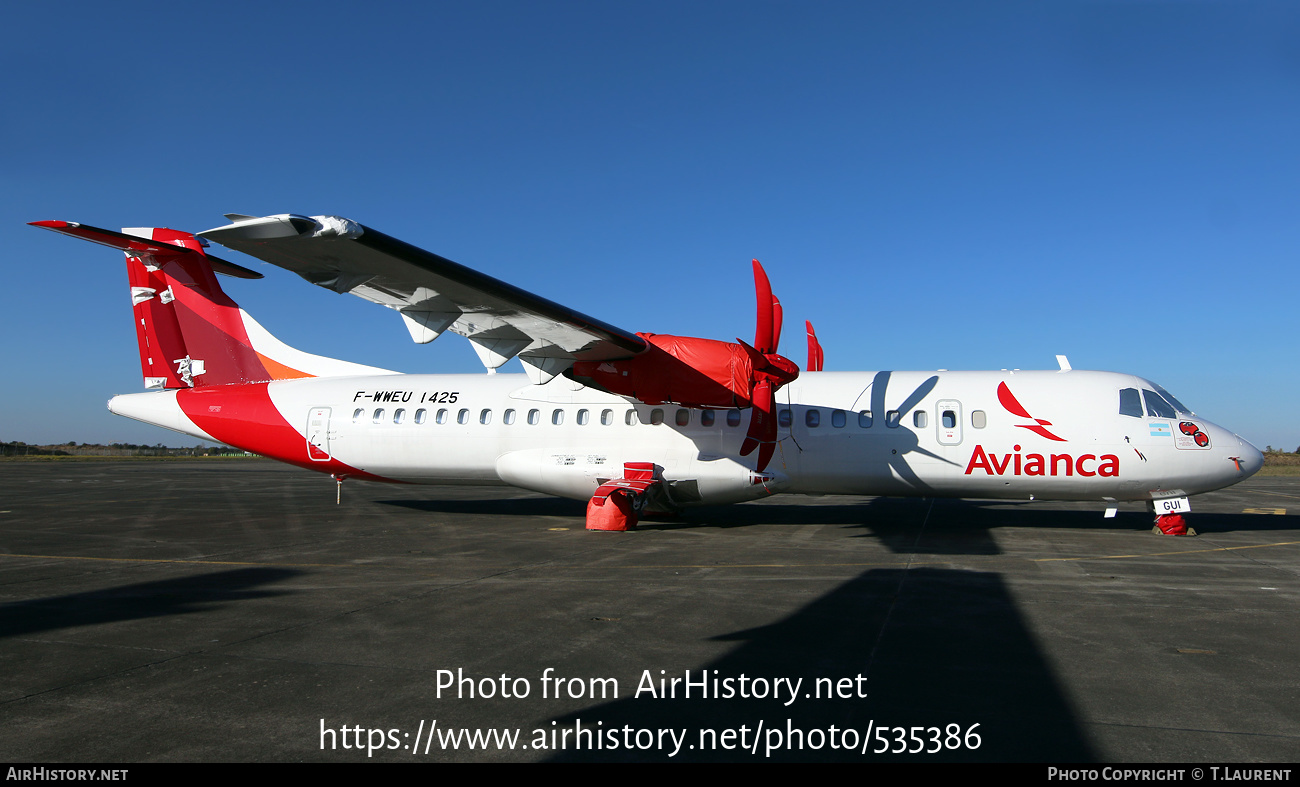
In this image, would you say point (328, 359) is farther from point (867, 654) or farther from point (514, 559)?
point (867, 654)

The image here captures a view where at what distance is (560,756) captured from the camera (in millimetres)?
4016

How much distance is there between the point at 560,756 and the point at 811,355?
46.3 ft

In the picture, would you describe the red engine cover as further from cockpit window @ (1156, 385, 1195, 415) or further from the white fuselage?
cockpit window @ (1156, 385, 1195, 415)

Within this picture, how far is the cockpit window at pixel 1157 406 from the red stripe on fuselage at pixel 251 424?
1671 centimetres

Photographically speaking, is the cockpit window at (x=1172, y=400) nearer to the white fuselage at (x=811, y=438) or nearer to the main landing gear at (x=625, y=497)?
the white fuselage at (x=811, y=438)

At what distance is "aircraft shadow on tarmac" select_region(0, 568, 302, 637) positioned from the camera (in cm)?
706

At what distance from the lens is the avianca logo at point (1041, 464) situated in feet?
44.0

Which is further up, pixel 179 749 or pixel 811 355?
pixel 811 355

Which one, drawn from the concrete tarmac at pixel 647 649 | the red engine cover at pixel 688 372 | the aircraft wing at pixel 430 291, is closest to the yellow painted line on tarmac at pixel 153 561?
the concrete tarmac at pixel 647 649

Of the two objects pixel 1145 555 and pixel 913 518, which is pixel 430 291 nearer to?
pixel 1145 555

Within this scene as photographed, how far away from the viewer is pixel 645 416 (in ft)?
49.5

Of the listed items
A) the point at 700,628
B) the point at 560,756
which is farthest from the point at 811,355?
the point at 560,756

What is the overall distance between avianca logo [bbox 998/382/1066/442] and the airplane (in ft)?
0.15

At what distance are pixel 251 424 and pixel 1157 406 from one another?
1988 cm
